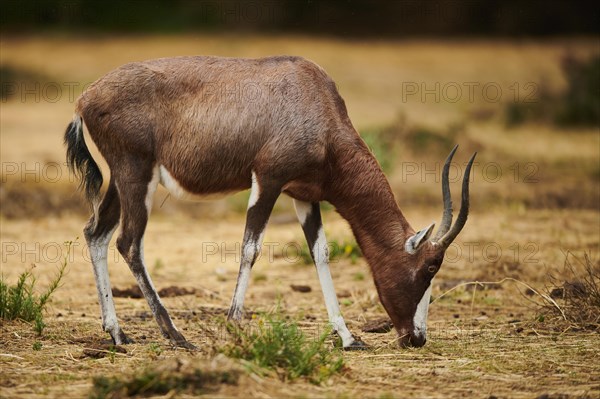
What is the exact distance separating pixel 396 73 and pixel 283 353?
17.5 meters

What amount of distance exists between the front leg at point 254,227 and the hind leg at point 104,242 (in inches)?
36.3

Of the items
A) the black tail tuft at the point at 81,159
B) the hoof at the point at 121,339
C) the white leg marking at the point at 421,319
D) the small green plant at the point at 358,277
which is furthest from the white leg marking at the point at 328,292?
the small green plant at the point at 358,277

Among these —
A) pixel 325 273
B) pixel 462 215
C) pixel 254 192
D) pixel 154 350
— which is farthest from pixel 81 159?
pixel 462 215

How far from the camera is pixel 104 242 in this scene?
7.80m

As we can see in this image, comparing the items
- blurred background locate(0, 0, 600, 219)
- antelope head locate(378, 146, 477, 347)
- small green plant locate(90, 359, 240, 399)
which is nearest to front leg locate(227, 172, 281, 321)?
antelope head locate(378, 146, 477, 347)

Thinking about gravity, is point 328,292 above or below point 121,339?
above

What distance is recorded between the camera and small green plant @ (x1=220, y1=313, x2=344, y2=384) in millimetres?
6137

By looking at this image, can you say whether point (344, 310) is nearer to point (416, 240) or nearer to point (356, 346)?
point (356, 346)

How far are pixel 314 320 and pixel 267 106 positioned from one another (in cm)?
199

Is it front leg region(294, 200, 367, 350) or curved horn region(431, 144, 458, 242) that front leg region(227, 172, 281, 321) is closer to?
front leg region(294, 200, 367, 350)

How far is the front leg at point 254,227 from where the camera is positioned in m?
7.39

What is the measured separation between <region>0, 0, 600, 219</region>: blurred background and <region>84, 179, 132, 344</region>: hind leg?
179 inches

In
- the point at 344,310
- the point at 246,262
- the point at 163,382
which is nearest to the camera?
the point at 163,382

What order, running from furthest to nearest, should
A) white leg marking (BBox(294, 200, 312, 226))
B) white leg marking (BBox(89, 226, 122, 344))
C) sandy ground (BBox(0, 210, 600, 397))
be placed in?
1. white leg marking (BBox(294, 200, 312, 226))
2. white leg marking (BBox(89, 226, 122, 344))
3. sandy ground (BBox(0, 210, 600, 397))
